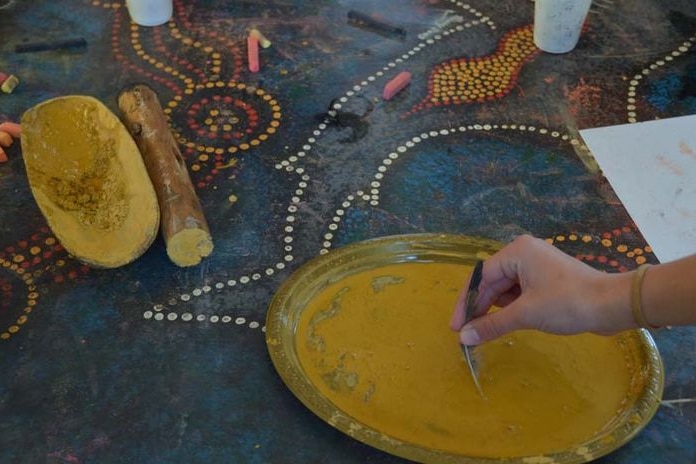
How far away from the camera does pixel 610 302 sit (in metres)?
0.80

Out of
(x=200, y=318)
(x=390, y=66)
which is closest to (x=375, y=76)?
(x=390, y=66)

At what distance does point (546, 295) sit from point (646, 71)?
837mm

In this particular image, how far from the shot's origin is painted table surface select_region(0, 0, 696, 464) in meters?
0.92

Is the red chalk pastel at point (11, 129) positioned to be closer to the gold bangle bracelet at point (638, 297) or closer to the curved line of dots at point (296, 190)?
the curved line of dots at point (296, 190)

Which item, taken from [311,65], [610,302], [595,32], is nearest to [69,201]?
[311,65]

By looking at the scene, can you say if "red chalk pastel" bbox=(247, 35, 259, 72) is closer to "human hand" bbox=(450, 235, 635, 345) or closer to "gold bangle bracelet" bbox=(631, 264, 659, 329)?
"human hand" bbox=(450, 235, 635, 345)

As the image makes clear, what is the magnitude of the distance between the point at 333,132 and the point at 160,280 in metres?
0.43

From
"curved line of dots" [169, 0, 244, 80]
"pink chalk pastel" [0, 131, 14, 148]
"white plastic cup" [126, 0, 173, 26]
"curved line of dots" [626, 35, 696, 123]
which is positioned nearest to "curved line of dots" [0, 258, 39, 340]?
"pink chalk pastel" [0, 131, 14, 148]

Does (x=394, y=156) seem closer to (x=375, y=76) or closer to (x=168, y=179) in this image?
(x=375, y=76)

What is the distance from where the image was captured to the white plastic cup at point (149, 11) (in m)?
1.56

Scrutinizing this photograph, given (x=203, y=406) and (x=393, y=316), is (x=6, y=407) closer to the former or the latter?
(x=203, y=406)

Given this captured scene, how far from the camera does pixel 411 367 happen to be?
3.12 feet

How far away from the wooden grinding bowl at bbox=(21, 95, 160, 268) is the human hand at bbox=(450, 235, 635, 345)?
47 cm

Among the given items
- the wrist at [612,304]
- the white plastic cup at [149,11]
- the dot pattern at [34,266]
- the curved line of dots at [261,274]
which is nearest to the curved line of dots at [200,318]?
the curved line of dots at [261,274]
